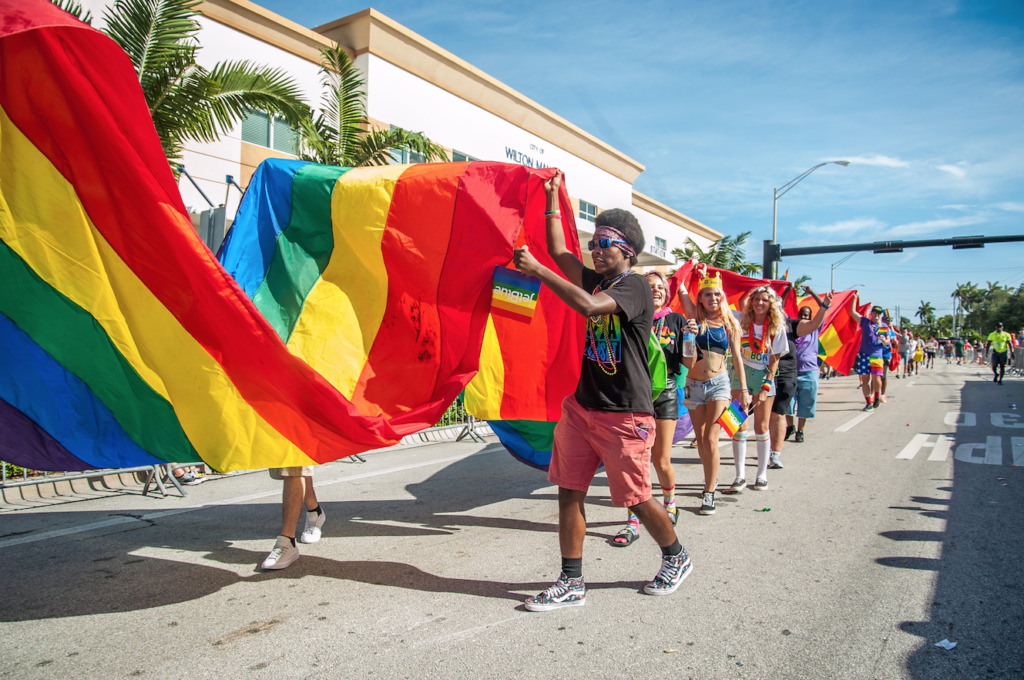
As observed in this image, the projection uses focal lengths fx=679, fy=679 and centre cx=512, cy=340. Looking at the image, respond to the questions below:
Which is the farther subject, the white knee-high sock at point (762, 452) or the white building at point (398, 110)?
the white building at point (398, 110)

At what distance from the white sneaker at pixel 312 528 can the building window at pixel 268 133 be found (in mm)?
12531

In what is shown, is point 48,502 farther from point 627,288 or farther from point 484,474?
point 627,288

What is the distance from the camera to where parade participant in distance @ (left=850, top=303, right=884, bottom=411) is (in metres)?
14.6

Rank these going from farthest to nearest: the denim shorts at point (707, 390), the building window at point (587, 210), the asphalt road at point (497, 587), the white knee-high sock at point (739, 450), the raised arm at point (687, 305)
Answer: the building window at point (587, 210), the white knee-high sock at point (739, 450), the raised arm at point (687, 305), the denim shorts at point (707, 390), the asphalt road at point (497, 587)

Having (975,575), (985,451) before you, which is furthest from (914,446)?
(975,575)

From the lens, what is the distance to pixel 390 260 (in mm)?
4332

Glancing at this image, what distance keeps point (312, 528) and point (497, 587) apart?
5.25ft

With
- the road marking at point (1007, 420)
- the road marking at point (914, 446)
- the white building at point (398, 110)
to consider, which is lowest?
the road marking at point (914, 446)

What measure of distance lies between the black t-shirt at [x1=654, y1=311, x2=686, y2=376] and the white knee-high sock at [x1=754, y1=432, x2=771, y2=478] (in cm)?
190

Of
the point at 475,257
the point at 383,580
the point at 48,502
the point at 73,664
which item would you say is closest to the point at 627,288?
the point at 475,257

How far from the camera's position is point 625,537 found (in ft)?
15.6

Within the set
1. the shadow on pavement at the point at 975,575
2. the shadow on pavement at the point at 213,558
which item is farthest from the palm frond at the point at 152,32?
the shadow on pavement at the point at 975,575

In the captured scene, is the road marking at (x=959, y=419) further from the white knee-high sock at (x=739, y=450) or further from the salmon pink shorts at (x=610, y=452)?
the salmon pink shorts at (x=610, y=452)

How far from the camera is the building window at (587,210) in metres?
28.9
